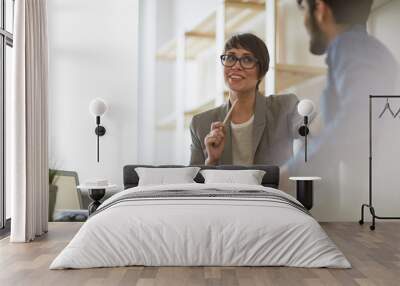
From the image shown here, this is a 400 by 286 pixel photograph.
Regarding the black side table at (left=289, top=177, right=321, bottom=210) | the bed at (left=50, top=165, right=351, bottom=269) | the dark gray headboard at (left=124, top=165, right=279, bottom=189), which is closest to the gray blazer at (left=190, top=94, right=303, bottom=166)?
the dark gray headboard at (left=124, top=165, right=279, bottom=189)

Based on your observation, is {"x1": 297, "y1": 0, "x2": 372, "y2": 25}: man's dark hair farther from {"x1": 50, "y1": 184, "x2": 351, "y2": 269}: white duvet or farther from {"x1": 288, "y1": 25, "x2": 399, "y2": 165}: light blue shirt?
{"x1": 50, "y1": 184, "x2": 351, "y2": 269}: white duvet

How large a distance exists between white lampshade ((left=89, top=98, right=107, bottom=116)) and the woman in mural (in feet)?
3.97

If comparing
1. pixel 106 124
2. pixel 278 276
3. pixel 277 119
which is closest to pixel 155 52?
pixel 106 124

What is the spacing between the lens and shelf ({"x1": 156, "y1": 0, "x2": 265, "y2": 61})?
7.57 m

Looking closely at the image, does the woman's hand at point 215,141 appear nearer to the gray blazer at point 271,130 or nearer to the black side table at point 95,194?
the gray blazer at point 271,130

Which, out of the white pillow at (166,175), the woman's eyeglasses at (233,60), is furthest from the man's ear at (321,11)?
the white pillow at (166,175)

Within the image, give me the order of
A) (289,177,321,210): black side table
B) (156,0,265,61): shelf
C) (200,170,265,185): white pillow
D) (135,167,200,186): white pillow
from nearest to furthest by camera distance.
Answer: (200,170,265,185): white pillow
(135,167,200,186): white pillow
(289,177,321,210): black side table
(156,0,265,61): shelf

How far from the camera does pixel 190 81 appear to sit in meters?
7.66

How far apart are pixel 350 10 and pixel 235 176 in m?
2.61

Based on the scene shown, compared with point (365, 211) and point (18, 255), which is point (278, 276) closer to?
point (18, 255)

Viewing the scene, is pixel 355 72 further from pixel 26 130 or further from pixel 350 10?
pixel 26 130

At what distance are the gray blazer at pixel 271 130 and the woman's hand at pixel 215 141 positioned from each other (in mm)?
50

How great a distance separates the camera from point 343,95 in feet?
24.8

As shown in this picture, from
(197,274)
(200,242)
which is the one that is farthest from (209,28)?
(197,274)
